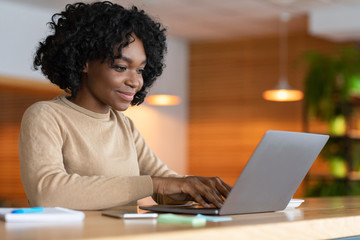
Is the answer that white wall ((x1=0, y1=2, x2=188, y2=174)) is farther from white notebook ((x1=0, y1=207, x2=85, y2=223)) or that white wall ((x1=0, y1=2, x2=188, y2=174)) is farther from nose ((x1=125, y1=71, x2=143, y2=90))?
white notebook ((x1=0, y1=207, x2=85, y2=223))

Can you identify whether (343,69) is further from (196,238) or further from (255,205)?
(196,238)

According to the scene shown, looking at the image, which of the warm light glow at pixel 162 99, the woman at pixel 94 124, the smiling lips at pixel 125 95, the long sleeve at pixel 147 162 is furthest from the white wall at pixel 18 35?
the smiling lips at pixel 125 95

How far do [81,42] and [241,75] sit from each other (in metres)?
6.42

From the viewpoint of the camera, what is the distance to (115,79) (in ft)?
5.82

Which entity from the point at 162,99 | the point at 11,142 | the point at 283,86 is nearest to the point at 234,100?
the point at 162,99

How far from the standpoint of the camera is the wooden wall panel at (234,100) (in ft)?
25.1

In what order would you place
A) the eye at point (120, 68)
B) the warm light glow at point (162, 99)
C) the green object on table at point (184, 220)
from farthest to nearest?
the warm light glow at point (162, 99) → the eye at point (120, 68) → the green object on table at point (184, 220)

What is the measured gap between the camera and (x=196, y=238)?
1.03 metres

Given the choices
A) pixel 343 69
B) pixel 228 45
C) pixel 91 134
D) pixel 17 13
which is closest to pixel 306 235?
pixel 91 134

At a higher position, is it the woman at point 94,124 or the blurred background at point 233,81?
the blurred background at point 233,81

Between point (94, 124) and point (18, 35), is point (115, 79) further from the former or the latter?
point (18, 35)

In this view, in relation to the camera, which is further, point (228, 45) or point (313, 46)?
point (228, 45)

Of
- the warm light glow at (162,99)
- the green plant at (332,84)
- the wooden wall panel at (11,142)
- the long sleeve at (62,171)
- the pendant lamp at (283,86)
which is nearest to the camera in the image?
the long sleeve at (62,171)

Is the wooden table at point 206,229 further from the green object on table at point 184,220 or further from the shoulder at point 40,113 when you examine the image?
the shoulder at point 40,113
